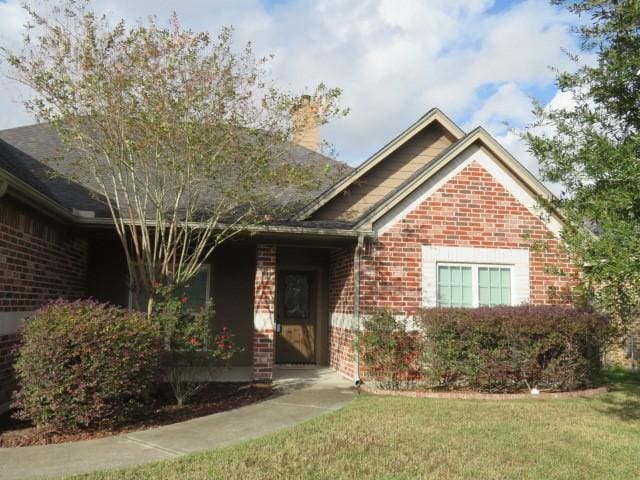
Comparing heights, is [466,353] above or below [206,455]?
above

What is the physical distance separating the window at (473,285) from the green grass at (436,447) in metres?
2.51

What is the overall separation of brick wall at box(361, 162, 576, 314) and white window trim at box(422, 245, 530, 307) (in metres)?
0.10

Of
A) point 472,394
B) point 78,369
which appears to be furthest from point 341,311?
point 78,369

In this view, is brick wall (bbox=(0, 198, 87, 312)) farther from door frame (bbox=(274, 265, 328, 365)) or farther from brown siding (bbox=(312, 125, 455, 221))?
brown siding (bbox=(312, 125, 455, 221))

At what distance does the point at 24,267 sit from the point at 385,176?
7.55 meters

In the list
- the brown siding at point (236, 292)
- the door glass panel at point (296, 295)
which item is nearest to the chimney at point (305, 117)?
the brown siding at point (236, 292)

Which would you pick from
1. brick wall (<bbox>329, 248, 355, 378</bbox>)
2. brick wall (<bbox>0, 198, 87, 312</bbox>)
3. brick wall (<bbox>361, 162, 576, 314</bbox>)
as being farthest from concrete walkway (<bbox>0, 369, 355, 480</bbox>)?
brick wall (<bbox>0, 198, 87, 312</bbox>)

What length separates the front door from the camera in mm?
12023

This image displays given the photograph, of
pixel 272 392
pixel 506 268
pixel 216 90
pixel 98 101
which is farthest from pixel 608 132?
pixel 98 101

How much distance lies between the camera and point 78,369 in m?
5.86

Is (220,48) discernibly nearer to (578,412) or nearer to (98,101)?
(98,101)

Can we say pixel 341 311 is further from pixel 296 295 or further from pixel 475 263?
pixel 475 263

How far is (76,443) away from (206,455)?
161cm

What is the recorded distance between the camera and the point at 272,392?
8.52m
